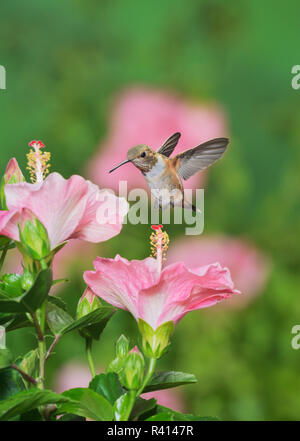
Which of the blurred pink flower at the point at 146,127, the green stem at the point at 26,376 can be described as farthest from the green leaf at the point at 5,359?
the blurred pink flower at the point at 146,127

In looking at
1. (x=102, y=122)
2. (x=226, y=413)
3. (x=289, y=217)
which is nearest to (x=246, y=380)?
(x=226, y=413)

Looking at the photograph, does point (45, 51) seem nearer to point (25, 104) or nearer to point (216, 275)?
point (25, 104)

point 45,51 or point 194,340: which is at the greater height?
point 45,51

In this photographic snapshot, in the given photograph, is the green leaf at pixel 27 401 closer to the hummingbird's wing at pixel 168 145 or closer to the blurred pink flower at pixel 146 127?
the hummingbird's wing at pixel 168 145

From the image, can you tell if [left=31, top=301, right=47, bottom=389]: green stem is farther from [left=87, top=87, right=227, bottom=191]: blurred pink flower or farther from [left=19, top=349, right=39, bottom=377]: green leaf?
[left=87, top=87, right=227, bottom=191]: blurred pink flower

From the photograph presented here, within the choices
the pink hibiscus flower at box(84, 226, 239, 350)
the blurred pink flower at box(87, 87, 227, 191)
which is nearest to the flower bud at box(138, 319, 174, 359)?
the pink hibiscus flower at box(84, 226, 239, 350)
